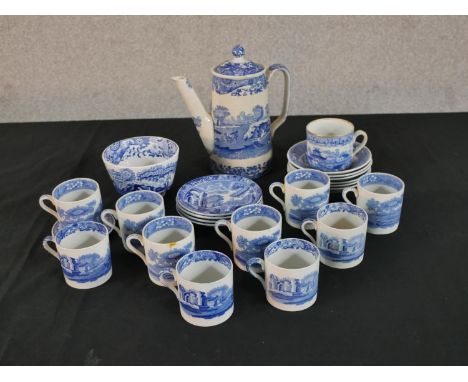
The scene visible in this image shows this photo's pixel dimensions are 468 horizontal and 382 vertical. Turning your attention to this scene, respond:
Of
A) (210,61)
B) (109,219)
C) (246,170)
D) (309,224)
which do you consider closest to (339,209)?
(309,224)

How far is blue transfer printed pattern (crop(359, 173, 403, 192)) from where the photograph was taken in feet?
3.44

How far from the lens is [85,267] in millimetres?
897

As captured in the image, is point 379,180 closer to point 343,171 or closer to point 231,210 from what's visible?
point 343,171

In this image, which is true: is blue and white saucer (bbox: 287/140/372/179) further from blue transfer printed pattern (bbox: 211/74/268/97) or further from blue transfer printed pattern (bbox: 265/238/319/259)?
blue transfer printed pattern (bbox: 265/238/319/259)

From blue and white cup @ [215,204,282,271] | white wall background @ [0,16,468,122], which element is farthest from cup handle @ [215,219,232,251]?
white wall background @ [0,16,468,122]

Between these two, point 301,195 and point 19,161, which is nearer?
point 301,195

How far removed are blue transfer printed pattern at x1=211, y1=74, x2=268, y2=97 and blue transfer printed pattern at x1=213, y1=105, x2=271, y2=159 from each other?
0.03 metres

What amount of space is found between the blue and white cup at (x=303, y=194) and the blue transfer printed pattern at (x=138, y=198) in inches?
8.1

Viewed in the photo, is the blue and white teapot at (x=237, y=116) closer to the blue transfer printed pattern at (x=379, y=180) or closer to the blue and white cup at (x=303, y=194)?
the blue and white cup at (x=303, y=194)

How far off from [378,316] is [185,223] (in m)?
0.33

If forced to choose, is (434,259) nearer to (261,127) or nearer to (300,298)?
(300,298)

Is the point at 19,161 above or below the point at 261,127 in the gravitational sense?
below

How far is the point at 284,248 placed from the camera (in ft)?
2.94
